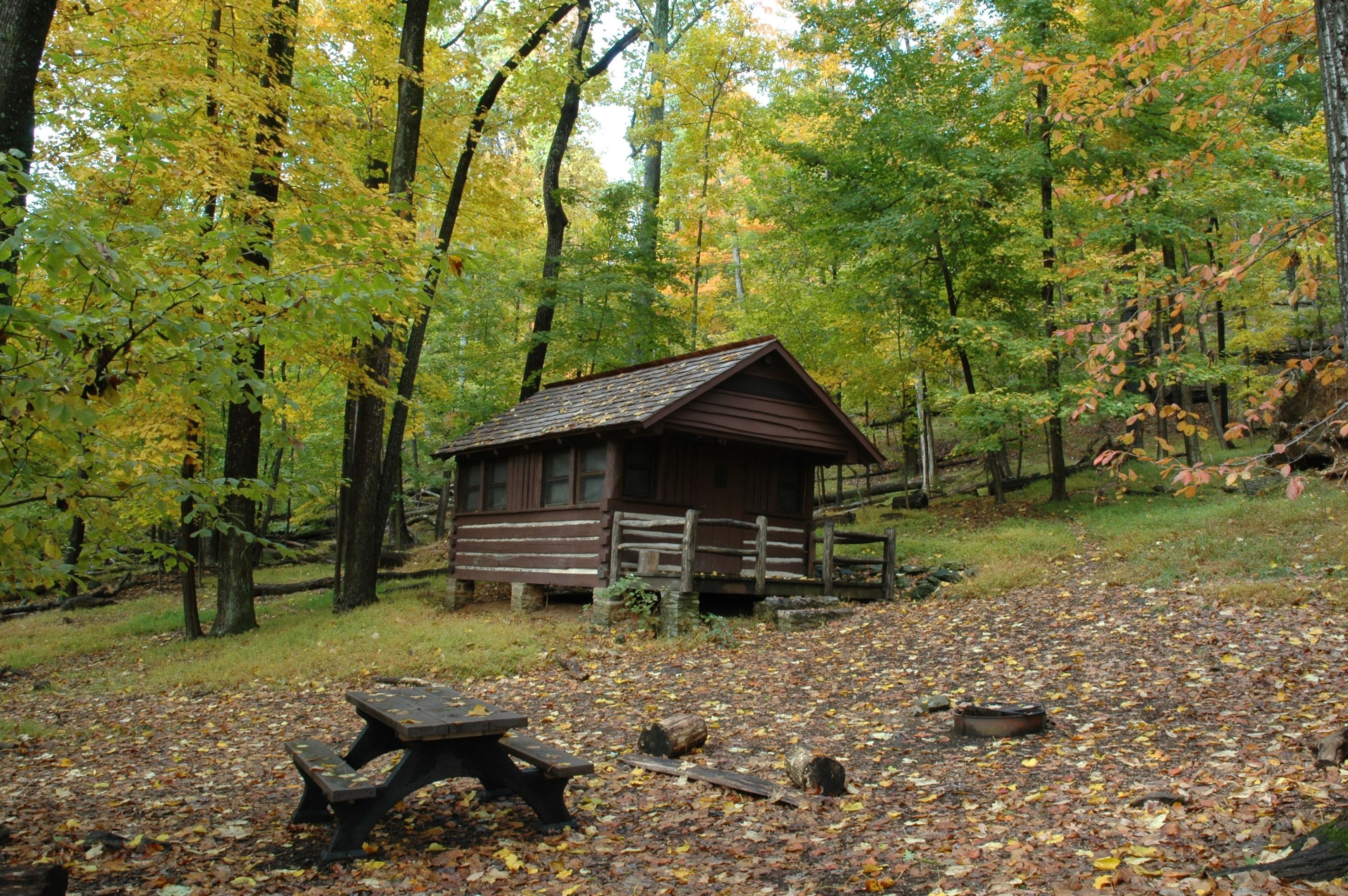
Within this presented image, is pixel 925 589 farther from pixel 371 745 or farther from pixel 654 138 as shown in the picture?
pixel 654 138

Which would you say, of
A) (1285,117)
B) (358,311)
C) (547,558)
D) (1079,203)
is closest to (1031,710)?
(358,311)

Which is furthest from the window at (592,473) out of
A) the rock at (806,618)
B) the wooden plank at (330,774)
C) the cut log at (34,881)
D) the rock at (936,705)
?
the cut log at (34,881)

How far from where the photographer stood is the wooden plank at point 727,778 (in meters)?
6.02

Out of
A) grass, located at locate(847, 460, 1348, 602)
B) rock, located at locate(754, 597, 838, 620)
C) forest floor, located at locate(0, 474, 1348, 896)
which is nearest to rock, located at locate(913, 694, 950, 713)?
forest floor, located at locate(0, 474, 1348, 896)

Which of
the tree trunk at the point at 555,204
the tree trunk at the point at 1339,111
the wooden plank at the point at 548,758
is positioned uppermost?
the tree trunk at the point at 555,204

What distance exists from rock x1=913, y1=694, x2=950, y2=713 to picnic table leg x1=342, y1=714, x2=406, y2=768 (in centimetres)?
480

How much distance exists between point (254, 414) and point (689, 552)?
7.20 m

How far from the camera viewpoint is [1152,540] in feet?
51.5

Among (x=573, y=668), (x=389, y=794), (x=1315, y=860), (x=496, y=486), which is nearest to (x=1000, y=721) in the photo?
(x=1315, y=860)

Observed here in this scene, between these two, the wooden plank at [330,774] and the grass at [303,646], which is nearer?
the wooden plank at [330,774]

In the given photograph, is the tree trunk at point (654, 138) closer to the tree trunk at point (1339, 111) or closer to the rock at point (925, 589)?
the rock at point (925, 589)

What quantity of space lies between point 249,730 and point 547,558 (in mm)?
7285

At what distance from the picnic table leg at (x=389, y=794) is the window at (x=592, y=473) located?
941 centimetres

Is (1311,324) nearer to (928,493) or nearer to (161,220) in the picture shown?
(928,493)
